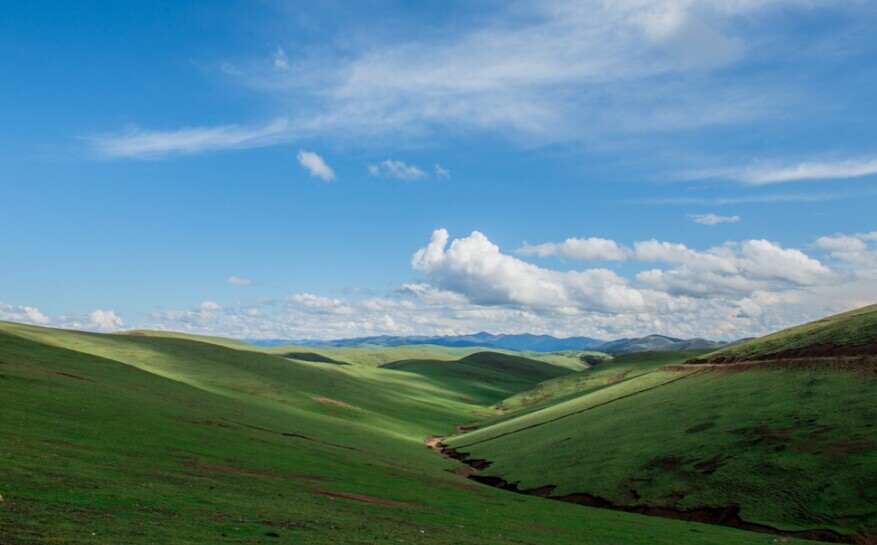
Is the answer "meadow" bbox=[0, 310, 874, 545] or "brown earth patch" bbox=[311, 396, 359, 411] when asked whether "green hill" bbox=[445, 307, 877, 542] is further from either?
"brown earth patch" bbox=[311, 396, 359, 411]

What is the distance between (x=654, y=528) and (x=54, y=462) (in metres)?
35.4

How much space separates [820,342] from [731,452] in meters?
30.3

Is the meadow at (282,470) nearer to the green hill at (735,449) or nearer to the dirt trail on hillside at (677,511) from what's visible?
the green hill at (735,449)

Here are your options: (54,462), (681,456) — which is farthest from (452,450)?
(54,462)

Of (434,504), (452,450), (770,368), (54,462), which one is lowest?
(452,450)

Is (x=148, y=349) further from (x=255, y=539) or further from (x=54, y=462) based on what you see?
(x=255, y=539)

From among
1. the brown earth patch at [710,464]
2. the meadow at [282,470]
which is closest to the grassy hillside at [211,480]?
the meadow at [282,470]

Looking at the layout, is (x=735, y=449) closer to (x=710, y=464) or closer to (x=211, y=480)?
(x=710, y=464)

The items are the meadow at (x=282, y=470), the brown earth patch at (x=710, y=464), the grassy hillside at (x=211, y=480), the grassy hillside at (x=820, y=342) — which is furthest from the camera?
the grassy hillside at (x=820, y=342)

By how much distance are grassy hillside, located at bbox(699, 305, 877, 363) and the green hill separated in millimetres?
323

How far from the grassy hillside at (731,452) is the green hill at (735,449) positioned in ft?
0.38

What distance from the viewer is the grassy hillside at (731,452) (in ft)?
125

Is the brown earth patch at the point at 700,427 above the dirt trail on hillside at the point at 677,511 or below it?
above

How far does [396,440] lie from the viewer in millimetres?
85812
